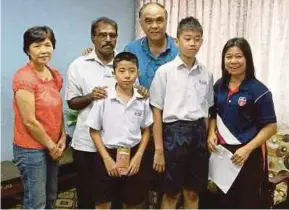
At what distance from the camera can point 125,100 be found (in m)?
2.33

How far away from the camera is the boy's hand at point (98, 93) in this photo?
2.31 m

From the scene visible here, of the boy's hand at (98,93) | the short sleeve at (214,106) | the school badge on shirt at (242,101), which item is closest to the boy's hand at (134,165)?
the boy's hand at (98,93)

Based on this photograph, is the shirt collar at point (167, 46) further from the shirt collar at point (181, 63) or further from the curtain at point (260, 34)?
the curtain at point (260, 34)

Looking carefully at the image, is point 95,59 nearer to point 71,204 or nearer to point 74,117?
point 74,117

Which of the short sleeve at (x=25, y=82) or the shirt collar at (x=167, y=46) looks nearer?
the short sleeve at (x=25, y=82)

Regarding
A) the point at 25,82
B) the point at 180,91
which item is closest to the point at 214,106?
the point at 180,91

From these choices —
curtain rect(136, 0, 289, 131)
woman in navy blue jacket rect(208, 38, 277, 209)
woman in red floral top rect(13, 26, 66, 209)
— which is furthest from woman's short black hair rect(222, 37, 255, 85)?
curtain rect(136, 0, 289, 131)

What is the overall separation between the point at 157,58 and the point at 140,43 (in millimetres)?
153

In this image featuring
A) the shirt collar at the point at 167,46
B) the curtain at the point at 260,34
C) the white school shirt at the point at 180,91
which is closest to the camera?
the white school shirt at the point at 180,91

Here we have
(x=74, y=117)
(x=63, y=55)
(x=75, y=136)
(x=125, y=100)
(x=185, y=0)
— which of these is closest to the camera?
(x=125, y=100)

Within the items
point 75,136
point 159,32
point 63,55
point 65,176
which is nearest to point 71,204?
point 65,176

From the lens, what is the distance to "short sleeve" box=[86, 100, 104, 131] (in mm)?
2301

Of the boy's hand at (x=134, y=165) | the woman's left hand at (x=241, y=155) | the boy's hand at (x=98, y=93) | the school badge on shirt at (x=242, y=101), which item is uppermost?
the boy's hand at (x=98, y=93)

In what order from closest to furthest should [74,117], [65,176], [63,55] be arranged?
[74,117], [65,176], [63,55]
